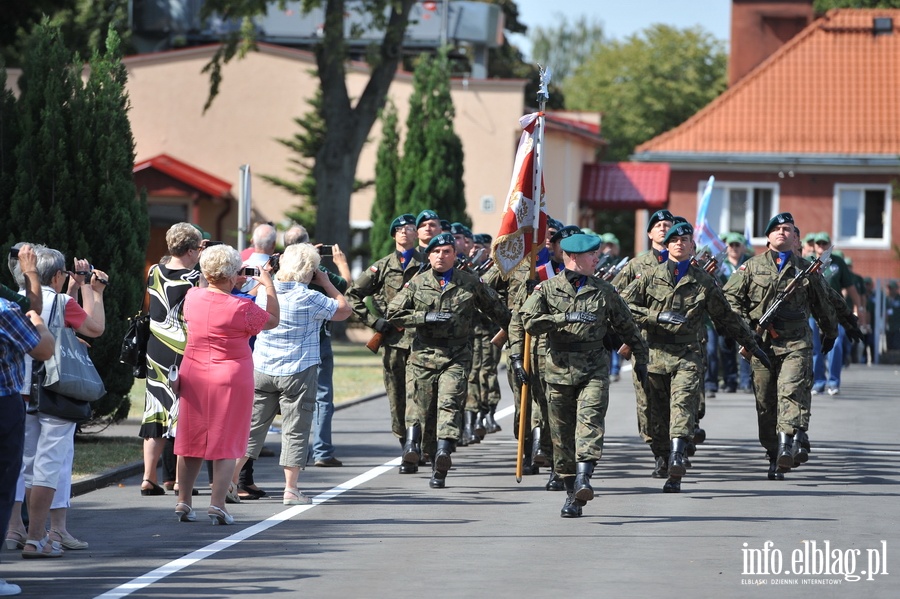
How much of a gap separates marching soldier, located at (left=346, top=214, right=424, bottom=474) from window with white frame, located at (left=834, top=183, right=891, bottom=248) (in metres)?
29.7

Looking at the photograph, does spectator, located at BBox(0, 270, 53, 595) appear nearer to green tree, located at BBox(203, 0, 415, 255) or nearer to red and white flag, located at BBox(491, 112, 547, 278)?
red and white flag, located at BBox(491, 112, 547, 278)

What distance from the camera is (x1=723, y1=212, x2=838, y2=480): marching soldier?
40.2ft

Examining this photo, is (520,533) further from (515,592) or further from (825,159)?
(825,159)

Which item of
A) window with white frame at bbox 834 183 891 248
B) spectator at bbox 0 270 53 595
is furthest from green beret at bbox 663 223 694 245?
window with white frame at bbox 834 183 891 248

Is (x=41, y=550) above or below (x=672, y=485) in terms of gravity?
below

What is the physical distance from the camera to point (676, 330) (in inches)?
458

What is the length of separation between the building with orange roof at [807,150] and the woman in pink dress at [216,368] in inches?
1239

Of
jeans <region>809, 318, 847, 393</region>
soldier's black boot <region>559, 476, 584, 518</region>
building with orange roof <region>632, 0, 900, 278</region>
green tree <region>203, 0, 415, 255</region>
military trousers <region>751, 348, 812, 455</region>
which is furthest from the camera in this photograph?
building with orange roof <region>632, 0, 900, 278</region>

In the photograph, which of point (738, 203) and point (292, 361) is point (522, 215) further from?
point (738, 203)

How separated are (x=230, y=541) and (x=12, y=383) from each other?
2112mm

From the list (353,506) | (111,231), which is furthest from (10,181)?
(353,506)

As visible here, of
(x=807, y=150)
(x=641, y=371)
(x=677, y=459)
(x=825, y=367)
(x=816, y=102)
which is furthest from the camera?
(x=816, y=102)

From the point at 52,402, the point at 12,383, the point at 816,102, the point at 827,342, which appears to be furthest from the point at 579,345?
the point at 816,102

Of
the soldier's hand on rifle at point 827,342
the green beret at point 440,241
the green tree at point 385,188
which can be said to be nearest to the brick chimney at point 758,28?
the green tree at point 385,188
